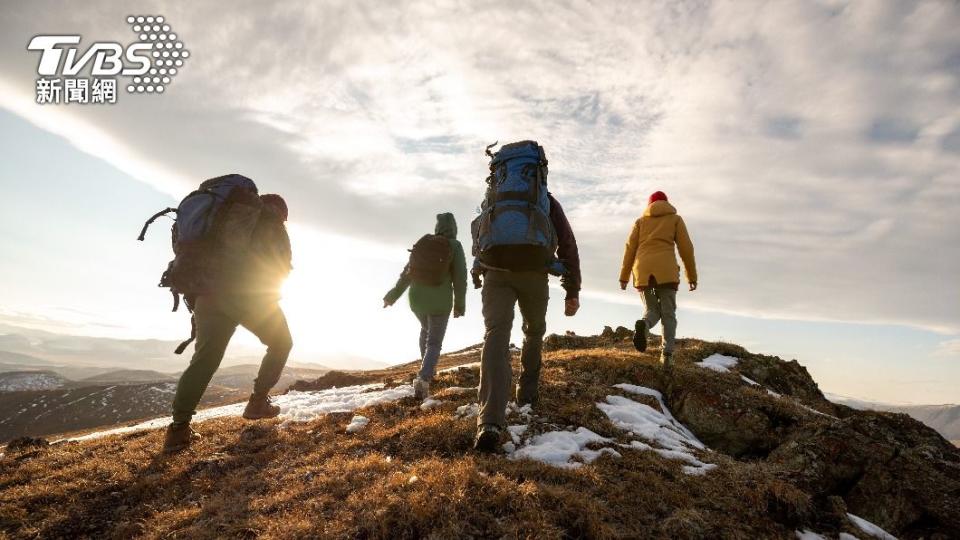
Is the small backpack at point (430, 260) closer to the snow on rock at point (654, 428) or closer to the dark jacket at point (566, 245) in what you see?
the dark jacket at point (566, 245)

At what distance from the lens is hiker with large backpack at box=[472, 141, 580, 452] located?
536cm

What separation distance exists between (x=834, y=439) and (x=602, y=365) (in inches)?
169

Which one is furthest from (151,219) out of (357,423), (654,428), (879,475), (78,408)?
(78,408)

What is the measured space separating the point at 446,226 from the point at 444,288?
1330mm

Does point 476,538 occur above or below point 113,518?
above

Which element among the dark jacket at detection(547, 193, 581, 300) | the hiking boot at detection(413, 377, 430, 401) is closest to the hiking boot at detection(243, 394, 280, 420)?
the hiking boot at detection(413, 377, 430, 401)

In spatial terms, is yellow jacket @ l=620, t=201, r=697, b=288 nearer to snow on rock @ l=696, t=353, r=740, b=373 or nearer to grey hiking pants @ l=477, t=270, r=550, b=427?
snow on rock @ l=696, t=353, r=740, b=373

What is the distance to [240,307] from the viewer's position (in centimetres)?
700

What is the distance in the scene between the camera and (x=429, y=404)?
319 inches

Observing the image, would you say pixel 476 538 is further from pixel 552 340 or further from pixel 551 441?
pixel 552 340

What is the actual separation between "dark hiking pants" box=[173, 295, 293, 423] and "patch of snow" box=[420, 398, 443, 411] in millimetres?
2856

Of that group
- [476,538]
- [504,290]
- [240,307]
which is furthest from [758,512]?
[240,307]

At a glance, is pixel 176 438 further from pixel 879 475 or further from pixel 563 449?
pixel 879 475

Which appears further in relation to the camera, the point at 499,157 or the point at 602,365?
the point at 602,365
